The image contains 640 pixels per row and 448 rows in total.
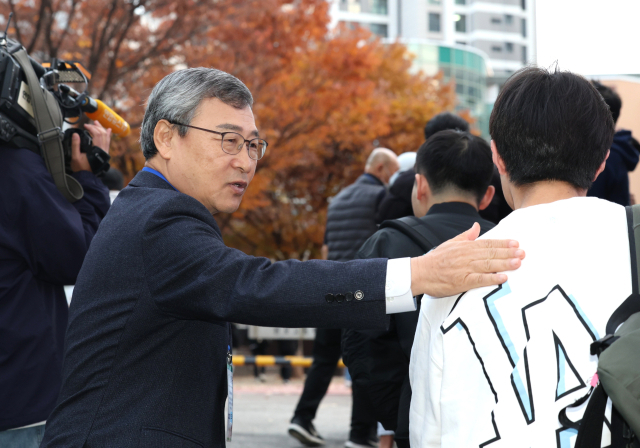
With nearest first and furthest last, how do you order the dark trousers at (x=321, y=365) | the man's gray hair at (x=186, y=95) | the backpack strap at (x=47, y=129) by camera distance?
1. the man's gray hair at (x=186, y=95)
2. the backpack strap at (x=47, y=129)
3. the dark trousers at (x=321, y=365)

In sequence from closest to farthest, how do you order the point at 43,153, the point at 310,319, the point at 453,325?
the point at 453,325 → the point at 310,319 → the point at 43,153

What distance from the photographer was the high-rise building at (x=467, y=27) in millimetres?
46312

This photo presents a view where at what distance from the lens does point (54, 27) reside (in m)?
7.75

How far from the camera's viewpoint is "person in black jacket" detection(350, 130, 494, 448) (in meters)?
2.93

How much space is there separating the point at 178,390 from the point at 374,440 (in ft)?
12.8

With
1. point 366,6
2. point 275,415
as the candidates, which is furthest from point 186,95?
point 366,6

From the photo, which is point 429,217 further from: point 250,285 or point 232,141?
point 250,285

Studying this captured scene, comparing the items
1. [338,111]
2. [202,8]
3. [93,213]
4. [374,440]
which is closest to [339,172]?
[338,111]

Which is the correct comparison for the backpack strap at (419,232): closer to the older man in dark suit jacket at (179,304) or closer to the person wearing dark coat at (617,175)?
the older man in dark suit jacket at (179,304)

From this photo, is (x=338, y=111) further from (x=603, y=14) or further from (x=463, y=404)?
(x=463, y=404)

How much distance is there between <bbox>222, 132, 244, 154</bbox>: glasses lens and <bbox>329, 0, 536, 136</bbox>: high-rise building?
140 feet

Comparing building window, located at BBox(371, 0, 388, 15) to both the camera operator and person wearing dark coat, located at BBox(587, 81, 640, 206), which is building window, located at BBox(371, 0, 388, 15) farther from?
the camera operator

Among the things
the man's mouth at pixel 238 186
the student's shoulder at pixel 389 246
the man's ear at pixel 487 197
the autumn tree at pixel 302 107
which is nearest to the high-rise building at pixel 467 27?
the autumn tree at pixel 302 107

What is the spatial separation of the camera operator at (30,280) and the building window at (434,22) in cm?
6312
